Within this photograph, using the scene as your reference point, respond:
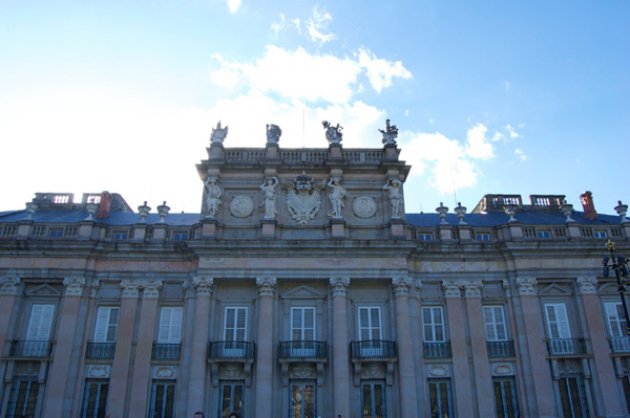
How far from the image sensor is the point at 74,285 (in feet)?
85.8

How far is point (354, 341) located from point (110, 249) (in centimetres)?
1350

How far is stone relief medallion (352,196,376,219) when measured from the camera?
92.1 ft

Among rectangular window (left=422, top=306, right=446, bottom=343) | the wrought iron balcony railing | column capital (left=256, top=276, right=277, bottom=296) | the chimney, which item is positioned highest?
the chimney

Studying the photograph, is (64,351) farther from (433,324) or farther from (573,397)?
(573,397)

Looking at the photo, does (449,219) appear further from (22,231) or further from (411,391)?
(22,231)

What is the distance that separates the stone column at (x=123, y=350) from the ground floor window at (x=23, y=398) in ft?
11.9

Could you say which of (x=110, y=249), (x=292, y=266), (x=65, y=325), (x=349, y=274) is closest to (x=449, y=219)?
(x=349, y=274)

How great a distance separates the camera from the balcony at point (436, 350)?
1008 inches

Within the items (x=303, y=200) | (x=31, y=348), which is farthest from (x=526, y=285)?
(x=31, y=348)

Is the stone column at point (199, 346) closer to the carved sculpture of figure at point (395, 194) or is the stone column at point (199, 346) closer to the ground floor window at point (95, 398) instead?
the ground floor window at point (95, 398)

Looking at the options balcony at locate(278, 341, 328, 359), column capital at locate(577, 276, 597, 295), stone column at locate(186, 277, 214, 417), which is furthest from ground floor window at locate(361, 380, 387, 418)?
column capital at locate(577, 276, 597, 295)

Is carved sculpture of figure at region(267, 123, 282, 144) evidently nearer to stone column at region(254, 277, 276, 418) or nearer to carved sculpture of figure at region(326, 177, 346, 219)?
carved sculpture of figure at region(326, 177, 346, 219)

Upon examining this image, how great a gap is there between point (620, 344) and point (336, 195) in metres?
16.0

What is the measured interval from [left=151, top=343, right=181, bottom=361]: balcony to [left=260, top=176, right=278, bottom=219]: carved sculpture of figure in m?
7.97
